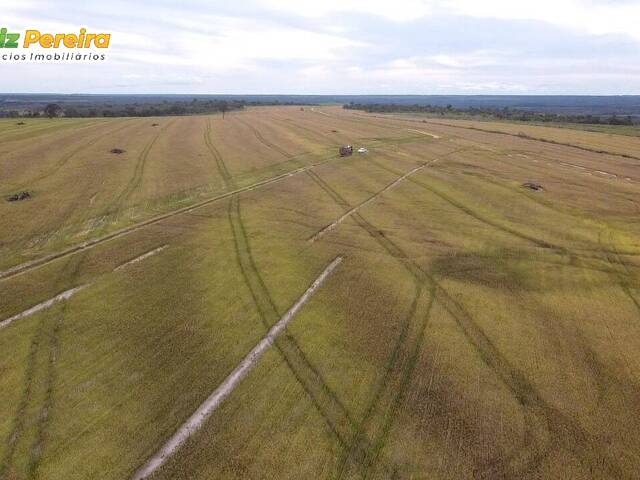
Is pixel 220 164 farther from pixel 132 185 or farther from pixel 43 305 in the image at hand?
pixel 43 305

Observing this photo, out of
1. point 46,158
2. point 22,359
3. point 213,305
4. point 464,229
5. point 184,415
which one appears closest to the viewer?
A: point 184,415

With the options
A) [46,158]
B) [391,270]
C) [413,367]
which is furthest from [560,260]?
[46,158]

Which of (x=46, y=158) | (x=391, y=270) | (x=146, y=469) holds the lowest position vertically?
(x=146, y=469)

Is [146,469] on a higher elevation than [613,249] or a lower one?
lower

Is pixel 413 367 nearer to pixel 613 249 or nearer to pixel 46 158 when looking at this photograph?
pixel 613 249

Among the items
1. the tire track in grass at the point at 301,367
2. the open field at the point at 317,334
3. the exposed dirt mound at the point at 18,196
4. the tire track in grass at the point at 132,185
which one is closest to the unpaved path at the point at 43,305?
the open field at the point at 317,334

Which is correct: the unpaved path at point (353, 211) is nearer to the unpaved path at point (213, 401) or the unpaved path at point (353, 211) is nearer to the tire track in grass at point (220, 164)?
the unpaved path at point (213, 401)

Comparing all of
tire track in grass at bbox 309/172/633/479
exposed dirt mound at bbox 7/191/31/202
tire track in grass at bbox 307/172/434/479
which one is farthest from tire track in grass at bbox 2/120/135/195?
tire track in grass at bbox 309/172/633/479
